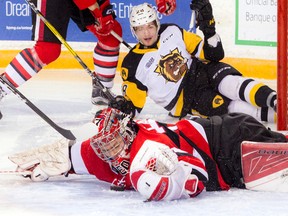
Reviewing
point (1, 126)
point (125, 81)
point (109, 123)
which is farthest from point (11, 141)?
point (109, 123)

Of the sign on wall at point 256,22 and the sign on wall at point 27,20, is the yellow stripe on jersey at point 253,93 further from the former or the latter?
the sign on wall at point 27,20

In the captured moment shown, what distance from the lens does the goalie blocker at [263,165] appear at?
2.72m

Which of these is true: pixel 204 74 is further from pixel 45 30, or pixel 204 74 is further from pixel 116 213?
pixel 116 213

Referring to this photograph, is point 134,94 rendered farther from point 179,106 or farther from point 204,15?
point 204,15

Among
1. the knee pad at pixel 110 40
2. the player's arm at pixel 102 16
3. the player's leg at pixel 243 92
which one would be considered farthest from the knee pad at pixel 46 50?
the player's leg at pixel 243 92

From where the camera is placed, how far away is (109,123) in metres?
2.61

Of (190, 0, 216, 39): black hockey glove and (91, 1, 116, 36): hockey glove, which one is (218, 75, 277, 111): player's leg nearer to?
(190, 0, 216, 39): black hockey glove

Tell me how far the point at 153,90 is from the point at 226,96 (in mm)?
330

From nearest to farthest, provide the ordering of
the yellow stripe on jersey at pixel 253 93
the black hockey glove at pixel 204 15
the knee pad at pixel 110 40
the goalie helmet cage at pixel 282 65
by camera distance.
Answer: the goalie helmet cage at pixel 282 65 → the black hockey glove at pixel 204 15 → the yellow stripe on jersey at pixel 253 93 → the knee pad at pixel 110 40

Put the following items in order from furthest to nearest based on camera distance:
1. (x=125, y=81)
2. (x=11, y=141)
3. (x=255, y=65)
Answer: (x=255, y=65) < (x=125, y=81) < (x=11, y=141)

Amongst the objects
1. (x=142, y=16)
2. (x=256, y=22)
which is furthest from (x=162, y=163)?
(x=256, y=22)

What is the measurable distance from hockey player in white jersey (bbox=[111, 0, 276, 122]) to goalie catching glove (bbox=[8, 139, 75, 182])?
3.12ft

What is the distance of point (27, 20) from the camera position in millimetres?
5008

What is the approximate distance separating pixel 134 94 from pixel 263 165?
47.8 inches
